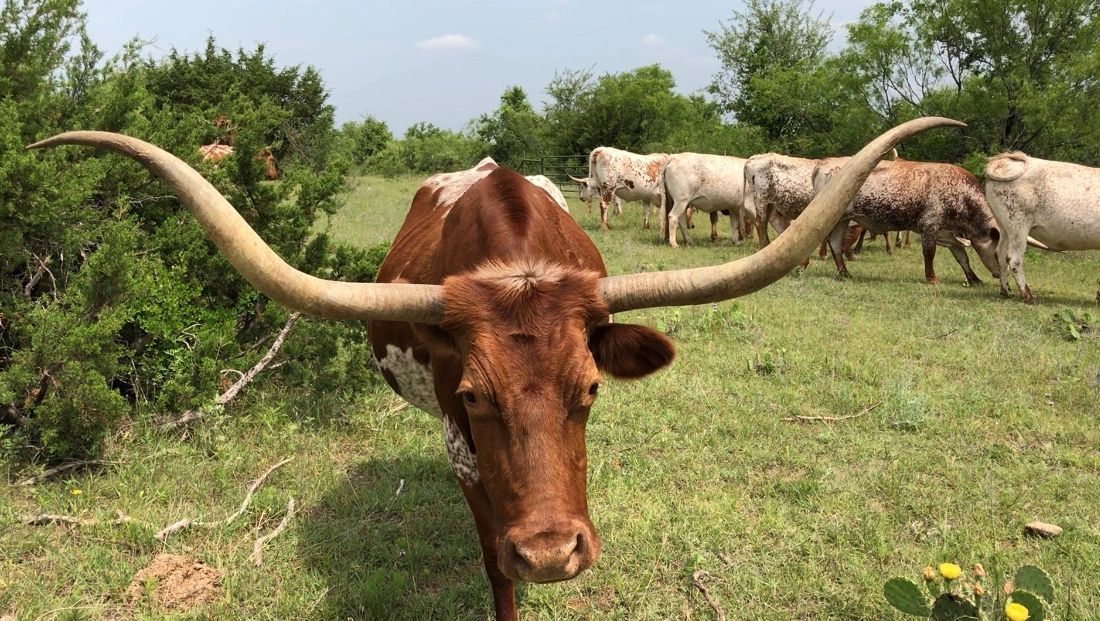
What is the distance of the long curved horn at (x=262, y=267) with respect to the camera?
5.75 feet

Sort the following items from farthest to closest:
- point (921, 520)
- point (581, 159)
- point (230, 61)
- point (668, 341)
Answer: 1. point (581, 159)
2. point (230, 61)
3. point (921, 520)
4. point (668, 341)


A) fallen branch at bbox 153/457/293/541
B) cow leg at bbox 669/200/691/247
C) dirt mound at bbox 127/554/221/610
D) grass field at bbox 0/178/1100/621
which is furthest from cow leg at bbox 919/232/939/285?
dirt mound at bbox 127/554/221/610

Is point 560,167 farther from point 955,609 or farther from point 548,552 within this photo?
point 548,552

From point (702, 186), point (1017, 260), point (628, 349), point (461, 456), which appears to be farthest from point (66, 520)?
point (702, 186)

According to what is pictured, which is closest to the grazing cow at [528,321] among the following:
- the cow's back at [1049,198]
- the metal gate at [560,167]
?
the cow's back at [1049,198]

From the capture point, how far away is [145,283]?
13.6ft

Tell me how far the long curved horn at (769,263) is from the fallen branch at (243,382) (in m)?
3.38

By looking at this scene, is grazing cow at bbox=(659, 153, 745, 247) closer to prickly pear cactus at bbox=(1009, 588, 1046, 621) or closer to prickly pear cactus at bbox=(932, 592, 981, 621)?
prickly pear cactus at bbox=(932, 592, 981, 621)

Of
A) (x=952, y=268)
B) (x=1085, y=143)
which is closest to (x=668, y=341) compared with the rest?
(x=952, y=268)

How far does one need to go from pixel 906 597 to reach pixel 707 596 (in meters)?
0.87

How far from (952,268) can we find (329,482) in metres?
11.7

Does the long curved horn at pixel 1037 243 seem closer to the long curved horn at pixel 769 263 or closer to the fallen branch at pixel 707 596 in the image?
the fallen branch at pixel 707 596

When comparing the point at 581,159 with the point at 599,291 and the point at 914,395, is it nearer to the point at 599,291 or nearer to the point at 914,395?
the point at 914,395

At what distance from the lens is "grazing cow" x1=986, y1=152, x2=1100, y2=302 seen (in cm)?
847
